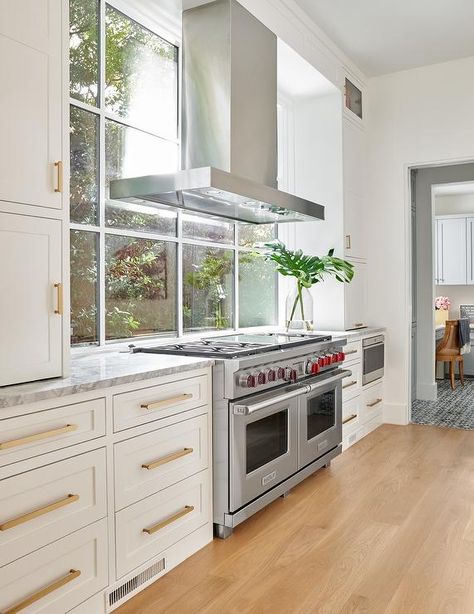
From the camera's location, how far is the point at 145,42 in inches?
132

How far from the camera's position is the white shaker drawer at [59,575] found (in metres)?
1.67

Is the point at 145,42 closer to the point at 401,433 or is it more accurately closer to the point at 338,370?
the point at 338,370

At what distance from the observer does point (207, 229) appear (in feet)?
12.7

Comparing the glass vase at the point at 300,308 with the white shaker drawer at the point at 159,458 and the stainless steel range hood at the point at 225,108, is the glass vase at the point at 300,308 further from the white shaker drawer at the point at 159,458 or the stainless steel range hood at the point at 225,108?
the white shaker drawer at the point at 159,458

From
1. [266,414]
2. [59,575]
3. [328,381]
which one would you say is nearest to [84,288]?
[266,414]

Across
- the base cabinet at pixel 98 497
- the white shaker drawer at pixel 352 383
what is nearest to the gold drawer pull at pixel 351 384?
the white shaker drawer at pixel 352 383

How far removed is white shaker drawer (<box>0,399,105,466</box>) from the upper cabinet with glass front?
0.70m

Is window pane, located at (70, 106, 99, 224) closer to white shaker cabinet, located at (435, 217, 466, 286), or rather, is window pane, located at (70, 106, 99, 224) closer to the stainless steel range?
the stainless steel range

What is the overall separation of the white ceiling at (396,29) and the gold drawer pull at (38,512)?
11.2 ft

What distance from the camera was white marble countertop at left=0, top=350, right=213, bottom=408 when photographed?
1742mm

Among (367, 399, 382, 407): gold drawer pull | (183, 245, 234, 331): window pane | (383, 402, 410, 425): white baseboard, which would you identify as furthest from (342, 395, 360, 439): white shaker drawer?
(183, 245, 234, 331): window pane

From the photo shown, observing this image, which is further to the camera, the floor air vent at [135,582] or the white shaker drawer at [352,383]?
the white shaker drawer at [352,383]

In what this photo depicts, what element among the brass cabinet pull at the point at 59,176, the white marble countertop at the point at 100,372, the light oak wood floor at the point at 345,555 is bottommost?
the light oak wood floor at the point at 345,555

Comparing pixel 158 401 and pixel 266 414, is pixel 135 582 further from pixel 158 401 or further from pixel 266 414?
pixel 266 414
